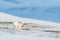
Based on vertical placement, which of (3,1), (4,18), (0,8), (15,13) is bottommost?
(4,18)

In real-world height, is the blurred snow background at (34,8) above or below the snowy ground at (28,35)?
above

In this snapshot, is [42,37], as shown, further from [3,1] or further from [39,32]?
[3,1]

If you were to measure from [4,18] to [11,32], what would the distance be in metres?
0.42

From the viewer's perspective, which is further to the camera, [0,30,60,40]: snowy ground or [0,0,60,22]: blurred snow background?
[0,0,60,22]: blurred snow background

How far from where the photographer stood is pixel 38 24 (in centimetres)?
179

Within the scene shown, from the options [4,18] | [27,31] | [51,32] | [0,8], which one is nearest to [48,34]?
[51,32]

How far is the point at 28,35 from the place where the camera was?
1539 mm

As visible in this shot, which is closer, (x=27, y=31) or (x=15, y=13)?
(x=27, y=31)

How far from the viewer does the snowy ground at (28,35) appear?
4.85 feet

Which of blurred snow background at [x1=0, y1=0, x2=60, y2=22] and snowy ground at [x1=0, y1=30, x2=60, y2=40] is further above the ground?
blurred snow background at [x1=0, y1=0, x2=60, y2=22]

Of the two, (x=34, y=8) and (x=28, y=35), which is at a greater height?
(x=34, y=8)

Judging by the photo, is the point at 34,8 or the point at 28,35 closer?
the point at 28,35

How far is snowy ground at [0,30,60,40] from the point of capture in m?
1.48

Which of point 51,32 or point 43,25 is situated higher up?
point 43,25
